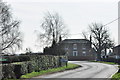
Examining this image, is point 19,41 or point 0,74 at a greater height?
point 19,41

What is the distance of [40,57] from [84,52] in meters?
85.3

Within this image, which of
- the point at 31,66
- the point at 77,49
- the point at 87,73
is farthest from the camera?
the point at 77,49

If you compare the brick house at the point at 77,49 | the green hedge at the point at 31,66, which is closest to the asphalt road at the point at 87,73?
the green hedge at the point at 31,66

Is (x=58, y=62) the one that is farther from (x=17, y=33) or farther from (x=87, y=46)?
(x=87, y=46)

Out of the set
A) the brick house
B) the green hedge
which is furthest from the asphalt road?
the brick house

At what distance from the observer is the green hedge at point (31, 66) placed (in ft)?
71.1

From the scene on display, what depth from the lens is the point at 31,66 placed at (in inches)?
1165

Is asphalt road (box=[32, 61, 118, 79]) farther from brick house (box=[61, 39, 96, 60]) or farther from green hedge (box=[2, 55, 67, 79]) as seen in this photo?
brick house (box=[61, 39, 96, 60])

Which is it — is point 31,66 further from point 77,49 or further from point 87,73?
point 77,49

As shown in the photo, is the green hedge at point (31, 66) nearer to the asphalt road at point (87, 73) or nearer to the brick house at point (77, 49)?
the asphalt road at point (87, 73)

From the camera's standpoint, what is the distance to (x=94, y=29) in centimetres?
9862

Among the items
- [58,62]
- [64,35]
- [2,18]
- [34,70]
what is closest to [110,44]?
[64,35]

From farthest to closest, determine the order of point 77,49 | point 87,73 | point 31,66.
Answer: point 77,49 → point 87,73 → point 31,66

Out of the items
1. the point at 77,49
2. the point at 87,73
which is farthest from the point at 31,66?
the point at 77,49
